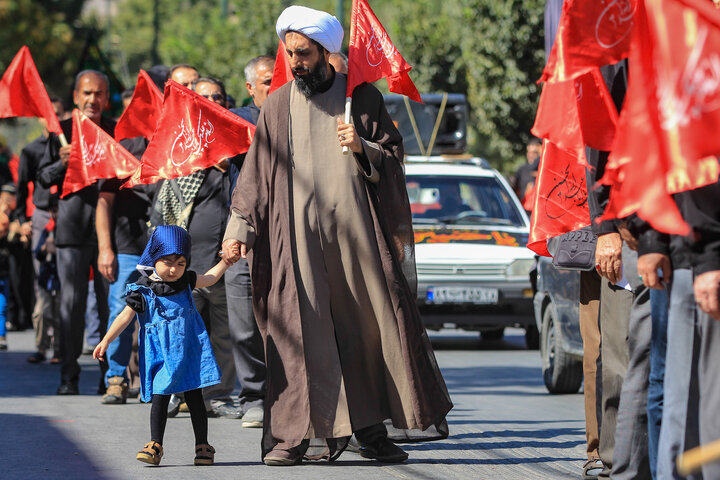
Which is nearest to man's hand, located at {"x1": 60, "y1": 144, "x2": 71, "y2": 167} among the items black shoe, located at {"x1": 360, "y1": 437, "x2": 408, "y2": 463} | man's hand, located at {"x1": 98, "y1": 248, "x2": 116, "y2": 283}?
man's hand, located at {"x1": 98, "y1": 248, "x2": 116, "y2": 283}

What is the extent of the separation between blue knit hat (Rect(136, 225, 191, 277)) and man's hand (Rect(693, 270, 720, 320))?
3.14 metres

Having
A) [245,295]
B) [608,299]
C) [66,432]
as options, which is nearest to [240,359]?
[245,295]

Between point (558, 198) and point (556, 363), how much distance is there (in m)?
3.85

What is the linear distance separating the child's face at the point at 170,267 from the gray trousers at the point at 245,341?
1.63 meters

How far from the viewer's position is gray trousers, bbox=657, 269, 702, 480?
475 cm

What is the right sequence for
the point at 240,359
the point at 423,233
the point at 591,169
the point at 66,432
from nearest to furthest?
the point at 591,169 < the point at 66,432 < the point at 240,359 < the point at 423,233

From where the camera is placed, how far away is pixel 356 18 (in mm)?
7363

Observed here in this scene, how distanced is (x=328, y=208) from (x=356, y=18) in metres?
1.06

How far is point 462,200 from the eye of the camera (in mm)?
15227

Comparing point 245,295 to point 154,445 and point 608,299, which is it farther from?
point 608,299

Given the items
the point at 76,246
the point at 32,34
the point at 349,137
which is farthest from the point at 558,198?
the point at 32,34

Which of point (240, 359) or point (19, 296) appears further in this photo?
point (19, 296)

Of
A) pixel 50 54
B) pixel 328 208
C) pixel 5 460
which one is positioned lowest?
pixel 5 460

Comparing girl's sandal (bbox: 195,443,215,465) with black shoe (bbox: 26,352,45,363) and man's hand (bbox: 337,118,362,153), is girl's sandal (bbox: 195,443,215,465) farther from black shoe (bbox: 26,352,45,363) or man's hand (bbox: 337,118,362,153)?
black shoe (bbox: 26,352,45,363)
